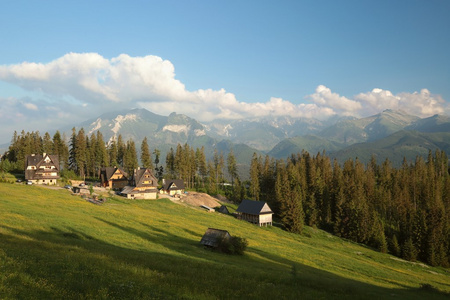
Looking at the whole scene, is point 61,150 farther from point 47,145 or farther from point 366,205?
point 366,205

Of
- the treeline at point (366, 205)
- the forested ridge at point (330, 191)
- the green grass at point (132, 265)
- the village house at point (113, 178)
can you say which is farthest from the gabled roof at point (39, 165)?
the treeline at point (366, 205)

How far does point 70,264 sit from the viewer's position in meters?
18.2

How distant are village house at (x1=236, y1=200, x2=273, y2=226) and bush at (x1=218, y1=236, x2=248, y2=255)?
45218mm

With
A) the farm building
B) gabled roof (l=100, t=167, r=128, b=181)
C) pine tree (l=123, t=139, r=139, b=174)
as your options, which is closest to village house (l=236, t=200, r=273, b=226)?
the farm building

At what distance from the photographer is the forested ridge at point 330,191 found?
→ 7803 centimetres

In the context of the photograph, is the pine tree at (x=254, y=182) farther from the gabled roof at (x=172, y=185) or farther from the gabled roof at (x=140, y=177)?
the gabled roof at (x=140, y=177)

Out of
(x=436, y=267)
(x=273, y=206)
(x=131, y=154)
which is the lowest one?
(x=436, y=267)

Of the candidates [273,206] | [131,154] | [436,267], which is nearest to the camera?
[436,267]

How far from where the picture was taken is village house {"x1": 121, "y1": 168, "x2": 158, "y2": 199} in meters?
90.1

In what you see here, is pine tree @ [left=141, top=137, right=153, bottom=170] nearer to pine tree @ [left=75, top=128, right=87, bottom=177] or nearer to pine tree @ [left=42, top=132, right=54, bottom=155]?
pine tree @ [left=75, top=128, right=87, bottom=177]

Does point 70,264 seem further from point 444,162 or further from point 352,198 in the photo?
point 444,162

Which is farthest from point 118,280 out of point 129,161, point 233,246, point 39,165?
point 129,161

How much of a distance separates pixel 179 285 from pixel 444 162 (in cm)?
18696

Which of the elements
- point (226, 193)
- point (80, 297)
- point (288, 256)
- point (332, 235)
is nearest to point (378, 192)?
point (332, 235)
